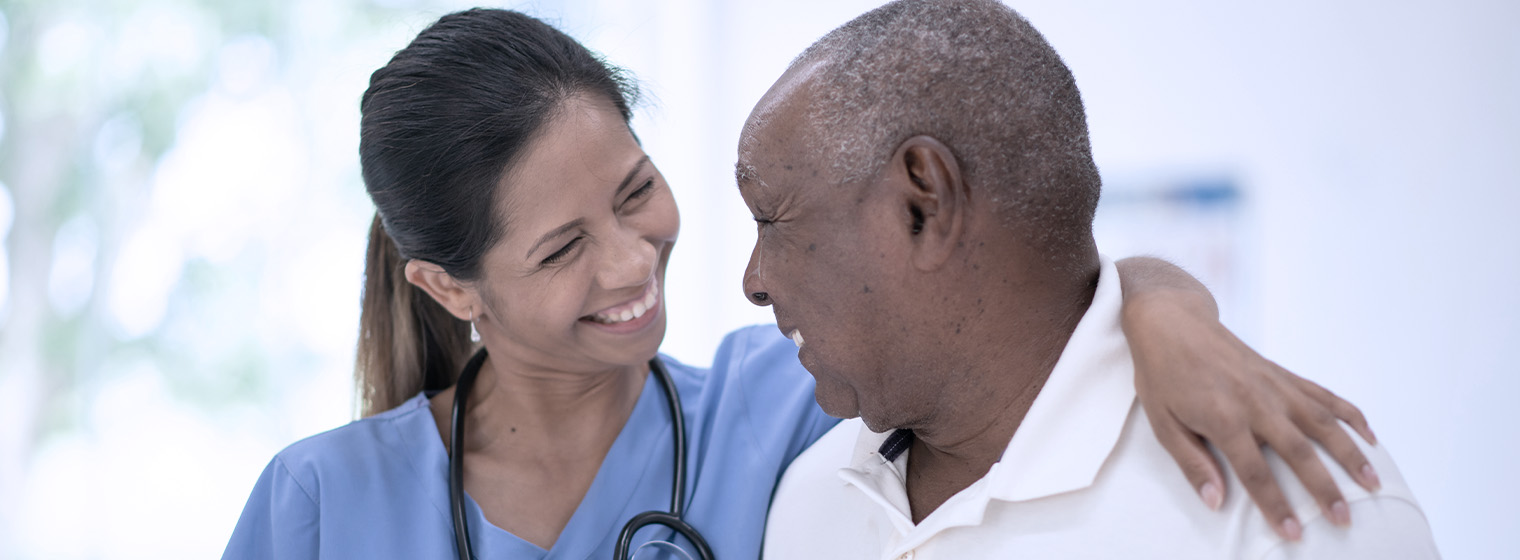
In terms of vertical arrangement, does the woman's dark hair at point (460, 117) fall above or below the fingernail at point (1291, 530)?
above

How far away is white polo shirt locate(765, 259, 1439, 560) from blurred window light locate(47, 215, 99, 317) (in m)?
1.95

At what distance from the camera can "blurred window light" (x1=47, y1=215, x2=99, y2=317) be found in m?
2.15

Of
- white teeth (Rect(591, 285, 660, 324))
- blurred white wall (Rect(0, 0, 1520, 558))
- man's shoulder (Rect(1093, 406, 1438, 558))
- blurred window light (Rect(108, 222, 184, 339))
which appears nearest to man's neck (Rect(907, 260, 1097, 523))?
man's shoulder (Rect(1093, 406, 1438, 558))

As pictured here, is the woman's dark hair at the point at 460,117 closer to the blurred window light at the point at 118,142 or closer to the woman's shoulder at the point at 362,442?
the woman's shoulder at the point at 362,442

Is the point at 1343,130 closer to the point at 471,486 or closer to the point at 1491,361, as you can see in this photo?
the point at 1491,361

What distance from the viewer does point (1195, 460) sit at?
2.71 ft

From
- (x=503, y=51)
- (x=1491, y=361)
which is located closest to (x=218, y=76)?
(x=503, y=51)

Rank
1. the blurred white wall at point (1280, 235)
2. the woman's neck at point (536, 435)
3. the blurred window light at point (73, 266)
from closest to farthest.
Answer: the woman's neck at point (536, 435) < the blurred window light at point (73, 266) < the blurred white wall at point (1280, 235)

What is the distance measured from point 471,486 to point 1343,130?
2527 mm

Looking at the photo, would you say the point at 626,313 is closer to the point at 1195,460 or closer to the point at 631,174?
the point at 631,174

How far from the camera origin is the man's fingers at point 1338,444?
2.58 ft

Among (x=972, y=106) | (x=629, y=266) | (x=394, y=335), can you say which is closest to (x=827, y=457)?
(x=629, y=266)

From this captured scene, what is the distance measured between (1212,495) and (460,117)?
97 centimetres

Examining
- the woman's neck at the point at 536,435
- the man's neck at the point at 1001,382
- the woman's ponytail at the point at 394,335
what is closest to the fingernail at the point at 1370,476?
A: the man's neck at the point at 1001,382
